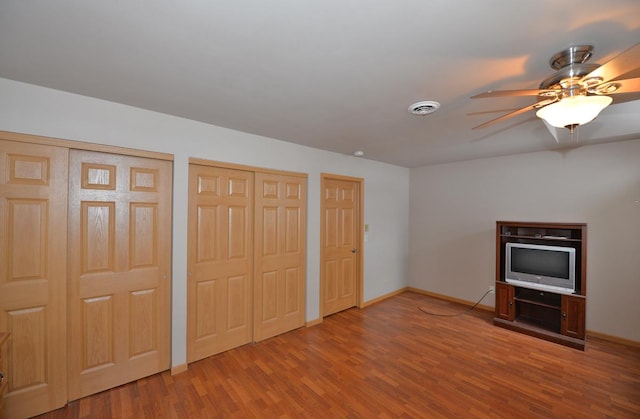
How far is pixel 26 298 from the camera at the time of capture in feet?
6.16

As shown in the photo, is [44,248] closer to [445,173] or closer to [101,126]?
[101,126]

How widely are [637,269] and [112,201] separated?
5473 millimetres

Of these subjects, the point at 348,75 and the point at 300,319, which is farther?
the point at 300,319

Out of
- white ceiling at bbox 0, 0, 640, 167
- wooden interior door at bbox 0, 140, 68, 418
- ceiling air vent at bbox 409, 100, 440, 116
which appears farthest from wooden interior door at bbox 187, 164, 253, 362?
ceiling air vent at bbox 409, 100, 440, 116

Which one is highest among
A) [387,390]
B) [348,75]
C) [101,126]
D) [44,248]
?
[348,75]

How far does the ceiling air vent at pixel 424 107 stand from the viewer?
81.4 inches

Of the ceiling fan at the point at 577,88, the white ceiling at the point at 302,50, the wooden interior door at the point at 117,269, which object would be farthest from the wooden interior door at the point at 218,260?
the ceiling fan at the point at 577,88

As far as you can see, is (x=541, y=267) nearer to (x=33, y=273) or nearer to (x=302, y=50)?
(x=302, y=50)

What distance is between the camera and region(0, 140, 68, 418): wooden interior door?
1.82 m

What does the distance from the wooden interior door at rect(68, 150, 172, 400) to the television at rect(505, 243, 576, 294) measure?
416cm

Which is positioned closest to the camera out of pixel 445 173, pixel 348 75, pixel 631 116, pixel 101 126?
pixel 348 75

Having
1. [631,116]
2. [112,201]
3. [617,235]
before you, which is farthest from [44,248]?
[617,235]

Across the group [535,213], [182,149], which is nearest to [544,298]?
[535,213]

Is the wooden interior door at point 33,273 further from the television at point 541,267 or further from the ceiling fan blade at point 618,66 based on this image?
the television at point 541,267
